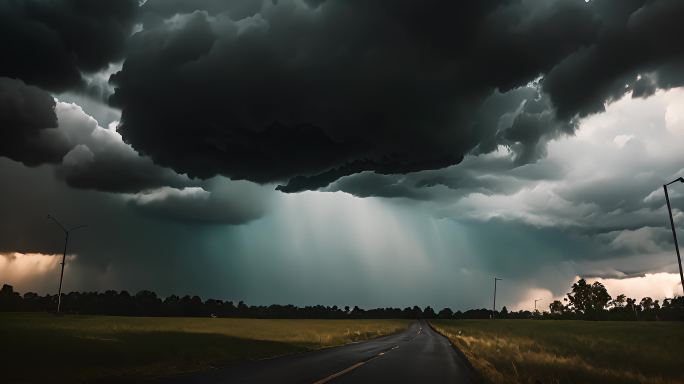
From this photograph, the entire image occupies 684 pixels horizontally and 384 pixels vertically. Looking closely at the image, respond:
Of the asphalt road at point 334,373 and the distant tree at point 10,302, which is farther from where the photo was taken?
the distant tree at point 10,302

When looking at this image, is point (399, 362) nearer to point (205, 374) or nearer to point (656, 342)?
point (205, 374)

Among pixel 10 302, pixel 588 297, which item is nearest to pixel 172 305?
pixel 10 302

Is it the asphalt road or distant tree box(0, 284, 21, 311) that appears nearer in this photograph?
the asphalt road

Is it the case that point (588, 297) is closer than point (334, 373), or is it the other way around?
point (334, 373)

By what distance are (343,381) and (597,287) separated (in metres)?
188

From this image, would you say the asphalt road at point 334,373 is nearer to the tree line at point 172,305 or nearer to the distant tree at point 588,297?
the tree line at point 172,305

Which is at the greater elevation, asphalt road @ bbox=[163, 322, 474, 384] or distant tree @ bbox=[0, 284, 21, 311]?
asphalt road @ bbox=[163, 322, 474, 384]

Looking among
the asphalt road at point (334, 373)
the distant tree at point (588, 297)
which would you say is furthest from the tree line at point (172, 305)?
the asphalt road at point (334, 373)

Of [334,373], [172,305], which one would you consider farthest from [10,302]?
[334,373]

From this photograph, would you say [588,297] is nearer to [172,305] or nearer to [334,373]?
[172,305]

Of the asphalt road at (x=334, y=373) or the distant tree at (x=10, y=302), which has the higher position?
the asphalt road at (x=334, y=373)

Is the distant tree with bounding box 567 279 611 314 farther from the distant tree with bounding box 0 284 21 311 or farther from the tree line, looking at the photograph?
the distant tree with bounding box 0 284 21 311

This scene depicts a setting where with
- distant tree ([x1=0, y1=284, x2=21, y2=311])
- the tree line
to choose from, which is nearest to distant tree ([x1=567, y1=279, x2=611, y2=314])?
the tree line

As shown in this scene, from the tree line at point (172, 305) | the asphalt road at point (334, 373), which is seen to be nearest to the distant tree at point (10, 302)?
the tree line at point (172, 305)
